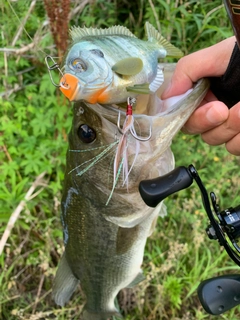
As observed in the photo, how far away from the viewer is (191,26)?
287 cm

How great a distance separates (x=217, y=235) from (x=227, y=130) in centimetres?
47

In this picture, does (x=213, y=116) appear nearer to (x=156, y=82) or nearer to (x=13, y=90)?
(x=156, y=82)

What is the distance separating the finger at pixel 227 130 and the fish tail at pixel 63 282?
1.07 meters

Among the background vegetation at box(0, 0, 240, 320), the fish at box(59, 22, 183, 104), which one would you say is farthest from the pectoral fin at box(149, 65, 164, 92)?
the background vegetation at box(0, 0, 240, 320)

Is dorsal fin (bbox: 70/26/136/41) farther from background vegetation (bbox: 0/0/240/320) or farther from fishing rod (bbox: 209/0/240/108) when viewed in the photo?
background vegetation (bbox: 0/0/240/320)

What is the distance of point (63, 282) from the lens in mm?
2117

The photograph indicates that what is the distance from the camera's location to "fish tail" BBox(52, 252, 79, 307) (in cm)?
210

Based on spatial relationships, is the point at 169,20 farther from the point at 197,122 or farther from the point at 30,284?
the point at 30,284

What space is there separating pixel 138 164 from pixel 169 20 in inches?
63.1

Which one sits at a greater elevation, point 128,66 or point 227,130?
point 128,66

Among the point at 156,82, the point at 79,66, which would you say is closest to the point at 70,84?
the point at 79,66

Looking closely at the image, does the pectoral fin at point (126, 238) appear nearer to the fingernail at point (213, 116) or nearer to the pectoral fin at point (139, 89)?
the fingernail at point (213, 116)

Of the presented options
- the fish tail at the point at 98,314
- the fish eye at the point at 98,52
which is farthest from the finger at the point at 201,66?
the fish tail at the point at 98,314

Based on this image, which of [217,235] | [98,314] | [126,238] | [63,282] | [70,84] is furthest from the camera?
[98,314]
